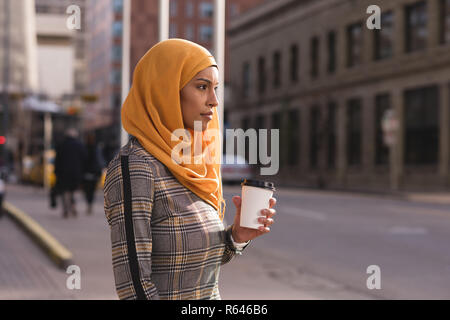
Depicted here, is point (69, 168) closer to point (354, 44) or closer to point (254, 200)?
point (254, 200)

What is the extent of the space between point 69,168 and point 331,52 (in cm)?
2967

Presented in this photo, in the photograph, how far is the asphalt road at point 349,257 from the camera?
788cm

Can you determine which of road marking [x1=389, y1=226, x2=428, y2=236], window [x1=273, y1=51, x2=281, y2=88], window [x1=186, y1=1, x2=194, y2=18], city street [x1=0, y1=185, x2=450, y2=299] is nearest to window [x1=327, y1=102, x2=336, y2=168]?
window [x1=273, y1=51, x2=281, y2=88]

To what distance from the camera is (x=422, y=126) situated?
35.2 m

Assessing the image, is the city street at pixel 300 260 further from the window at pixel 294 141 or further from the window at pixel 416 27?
the window at pixel 294 141

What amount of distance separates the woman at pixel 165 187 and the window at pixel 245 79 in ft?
177

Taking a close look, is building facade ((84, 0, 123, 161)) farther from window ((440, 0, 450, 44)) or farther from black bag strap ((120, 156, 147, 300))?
black bag strap ((120, 156, 147, 300))

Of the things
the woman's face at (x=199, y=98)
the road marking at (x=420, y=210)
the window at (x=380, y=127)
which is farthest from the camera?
the window at (x=380, y=127)

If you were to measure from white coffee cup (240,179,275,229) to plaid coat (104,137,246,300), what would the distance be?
95 mm

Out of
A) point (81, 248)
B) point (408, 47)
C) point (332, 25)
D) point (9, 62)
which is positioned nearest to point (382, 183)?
point (408, 47)

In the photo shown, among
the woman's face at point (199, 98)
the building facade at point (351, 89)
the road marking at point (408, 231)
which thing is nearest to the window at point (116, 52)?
the building facade at point (351, 89)

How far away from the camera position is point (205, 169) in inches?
97.9

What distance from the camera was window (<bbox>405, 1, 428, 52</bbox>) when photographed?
3534 centimetres
